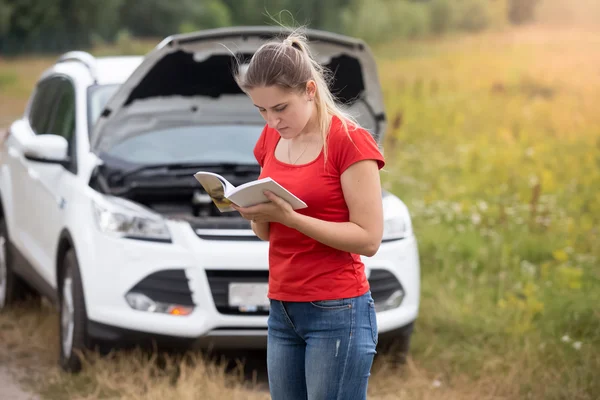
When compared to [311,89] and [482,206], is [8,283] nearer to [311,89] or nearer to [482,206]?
[482,206]

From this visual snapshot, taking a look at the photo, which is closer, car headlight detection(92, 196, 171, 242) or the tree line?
car headlight detection(92, 196, 171, 242)

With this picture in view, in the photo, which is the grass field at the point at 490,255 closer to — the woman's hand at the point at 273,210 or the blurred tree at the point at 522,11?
the woman's hand at the point at 273,210

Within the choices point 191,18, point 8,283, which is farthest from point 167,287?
point 191,18

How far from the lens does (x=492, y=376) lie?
4992mm

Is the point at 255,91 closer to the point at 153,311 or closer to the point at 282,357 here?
the point at 282,357

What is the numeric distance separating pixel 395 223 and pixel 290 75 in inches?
96.8

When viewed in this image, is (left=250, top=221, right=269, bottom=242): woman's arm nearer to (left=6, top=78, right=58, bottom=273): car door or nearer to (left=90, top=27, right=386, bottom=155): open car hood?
(left=90, top=27, right=386, bottom=155): open car hood

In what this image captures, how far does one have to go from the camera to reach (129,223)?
4.69 meters

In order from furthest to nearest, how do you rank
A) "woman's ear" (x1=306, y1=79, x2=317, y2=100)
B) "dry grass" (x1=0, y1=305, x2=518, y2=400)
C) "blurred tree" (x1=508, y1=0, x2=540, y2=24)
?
"blurred tree" (x1=508, y1=0, x2=540, y2=24), "dry grass" (x1=0, y1=305, x2=518, y2=400), "woman's ear" (x1=306, y1=79, x2=317, y2=100)

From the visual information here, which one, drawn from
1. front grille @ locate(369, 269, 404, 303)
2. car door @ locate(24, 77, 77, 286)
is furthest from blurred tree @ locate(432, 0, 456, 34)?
front grille @ locate(369, 269, 404, 303)

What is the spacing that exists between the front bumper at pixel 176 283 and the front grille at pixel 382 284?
1.88ft

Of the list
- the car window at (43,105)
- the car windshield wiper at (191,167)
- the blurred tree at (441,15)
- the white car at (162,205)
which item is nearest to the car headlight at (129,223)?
the white car at (162,205)

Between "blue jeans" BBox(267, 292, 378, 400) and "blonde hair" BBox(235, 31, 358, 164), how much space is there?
1.54ft

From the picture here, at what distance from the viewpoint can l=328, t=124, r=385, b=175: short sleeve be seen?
2607 mm
